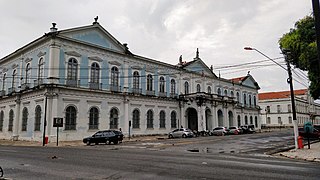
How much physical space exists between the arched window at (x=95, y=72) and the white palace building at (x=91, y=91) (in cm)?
12

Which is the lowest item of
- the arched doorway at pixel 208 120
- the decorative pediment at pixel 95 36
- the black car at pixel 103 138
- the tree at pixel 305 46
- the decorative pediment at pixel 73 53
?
the black car at pixel 103 138

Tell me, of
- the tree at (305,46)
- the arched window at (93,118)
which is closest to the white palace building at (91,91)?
the arched window at (93,118)

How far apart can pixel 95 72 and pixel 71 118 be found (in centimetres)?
662

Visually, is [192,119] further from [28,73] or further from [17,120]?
[17,120]

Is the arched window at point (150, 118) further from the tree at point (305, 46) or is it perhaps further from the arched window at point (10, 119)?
the tree at point (305, 46)

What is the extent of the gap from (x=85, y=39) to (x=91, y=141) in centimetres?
1308

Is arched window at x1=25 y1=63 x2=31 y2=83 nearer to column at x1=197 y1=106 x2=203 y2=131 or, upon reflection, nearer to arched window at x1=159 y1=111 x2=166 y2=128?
arched window at x1=159 y1=111 x2=166 y2=128

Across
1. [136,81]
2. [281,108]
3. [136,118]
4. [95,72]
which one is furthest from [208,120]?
[281,108]

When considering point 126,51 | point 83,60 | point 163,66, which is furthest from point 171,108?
point 83,60

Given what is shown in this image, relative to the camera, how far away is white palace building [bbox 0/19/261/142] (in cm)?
3117

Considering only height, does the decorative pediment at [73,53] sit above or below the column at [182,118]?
above

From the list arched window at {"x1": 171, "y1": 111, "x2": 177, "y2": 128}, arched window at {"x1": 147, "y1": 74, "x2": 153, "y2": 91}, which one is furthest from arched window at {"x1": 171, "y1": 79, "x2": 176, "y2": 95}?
arched window at {"x1": 147, "y1": 74, "x2": 153, "y2": 91}

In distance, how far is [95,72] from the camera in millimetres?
35031

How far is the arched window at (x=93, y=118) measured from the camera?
1330 inches
